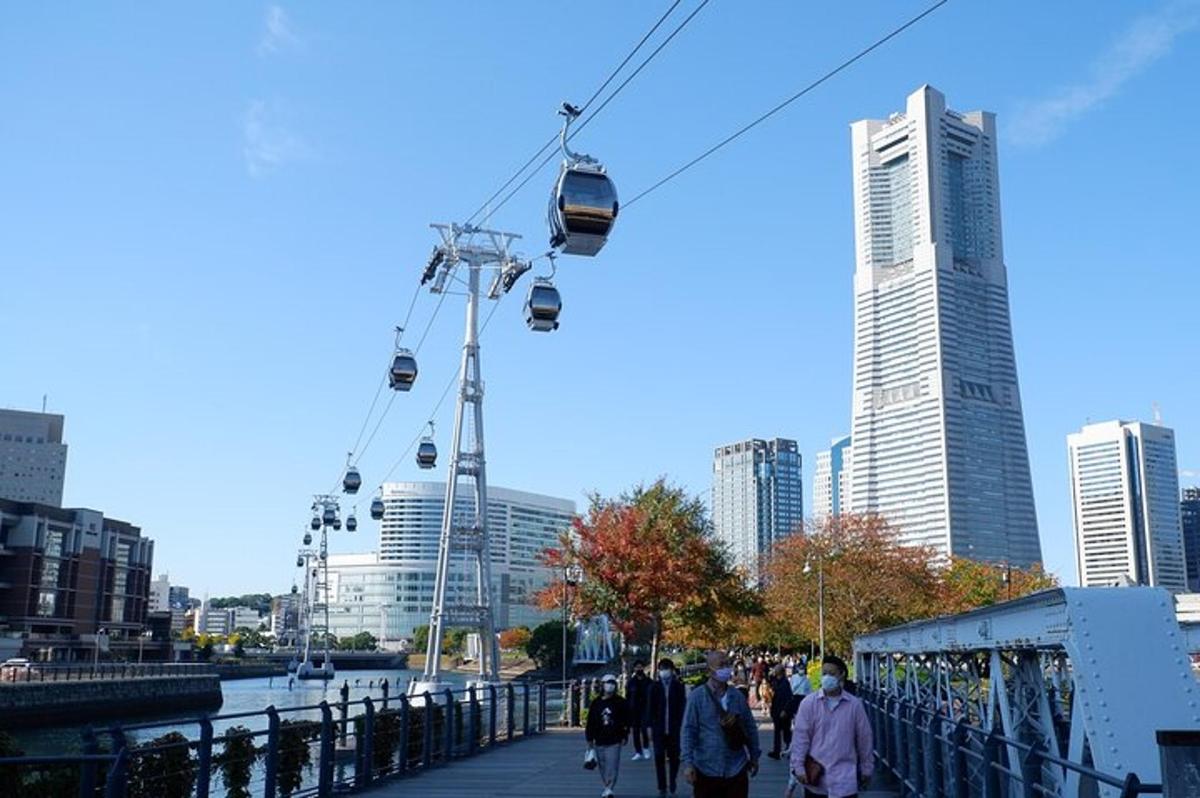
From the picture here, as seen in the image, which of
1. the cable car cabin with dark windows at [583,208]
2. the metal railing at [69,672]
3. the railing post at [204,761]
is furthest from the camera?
the metal railing at [69,672]

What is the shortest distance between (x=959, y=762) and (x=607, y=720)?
5.23 meters

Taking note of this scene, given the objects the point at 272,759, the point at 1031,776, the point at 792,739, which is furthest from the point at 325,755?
the point at 1031,776

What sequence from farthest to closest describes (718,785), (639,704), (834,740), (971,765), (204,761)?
(639,704) < (204,761) < (971,765) < (718,785) < (834,740)

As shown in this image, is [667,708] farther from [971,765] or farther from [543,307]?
[543,307]

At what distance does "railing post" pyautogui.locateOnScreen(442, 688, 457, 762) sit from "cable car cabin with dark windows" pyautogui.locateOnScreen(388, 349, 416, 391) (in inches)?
367

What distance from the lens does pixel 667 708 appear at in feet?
50.4

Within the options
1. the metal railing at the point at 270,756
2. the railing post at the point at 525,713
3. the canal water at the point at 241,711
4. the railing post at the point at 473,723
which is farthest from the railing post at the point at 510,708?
the canal water at the point at 241,711

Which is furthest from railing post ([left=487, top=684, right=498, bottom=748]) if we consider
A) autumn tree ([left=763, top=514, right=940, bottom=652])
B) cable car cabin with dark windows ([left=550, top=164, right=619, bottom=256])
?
autumn tree ([left=763, top=514, right=940, bottom=652])

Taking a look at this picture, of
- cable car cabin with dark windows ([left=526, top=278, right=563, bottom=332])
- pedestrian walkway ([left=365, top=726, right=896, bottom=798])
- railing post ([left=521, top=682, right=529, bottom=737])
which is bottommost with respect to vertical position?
pedestrian walkway ([left=365, top=726, right=896, bottom=798])

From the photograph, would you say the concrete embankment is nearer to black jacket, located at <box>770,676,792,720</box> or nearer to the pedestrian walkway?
the pedestrian walkway

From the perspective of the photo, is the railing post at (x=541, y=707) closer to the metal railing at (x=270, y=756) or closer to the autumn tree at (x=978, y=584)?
the metal railing at (x=270, y=756)

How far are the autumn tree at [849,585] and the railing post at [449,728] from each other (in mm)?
39508

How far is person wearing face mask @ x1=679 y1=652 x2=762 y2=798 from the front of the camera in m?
9.24

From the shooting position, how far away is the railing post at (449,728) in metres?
19.9
